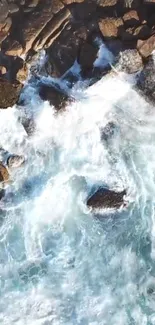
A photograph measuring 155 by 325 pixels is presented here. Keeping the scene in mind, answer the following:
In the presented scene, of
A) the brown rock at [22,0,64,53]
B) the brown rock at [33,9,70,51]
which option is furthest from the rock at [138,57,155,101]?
the brown rock at [22,0,64,53]

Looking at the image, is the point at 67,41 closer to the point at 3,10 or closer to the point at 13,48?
the point at 13,48

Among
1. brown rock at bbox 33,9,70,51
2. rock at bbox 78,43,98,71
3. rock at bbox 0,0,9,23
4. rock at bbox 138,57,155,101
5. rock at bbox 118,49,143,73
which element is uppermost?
rock at bbox 0,0,9,23

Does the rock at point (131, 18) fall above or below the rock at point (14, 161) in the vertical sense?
above

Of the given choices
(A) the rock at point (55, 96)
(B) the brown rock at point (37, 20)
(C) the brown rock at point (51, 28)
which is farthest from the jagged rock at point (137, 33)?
(A) the rock at point (55, 96)

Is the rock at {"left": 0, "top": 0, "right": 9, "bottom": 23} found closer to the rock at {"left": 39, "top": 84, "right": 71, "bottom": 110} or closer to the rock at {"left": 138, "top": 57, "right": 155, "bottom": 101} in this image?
the rock at {"left": 39, "top": 84, "right": 71, "bottom": 110}

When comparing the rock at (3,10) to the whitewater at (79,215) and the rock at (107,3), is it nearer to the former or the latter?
the whitewater at (79,215)

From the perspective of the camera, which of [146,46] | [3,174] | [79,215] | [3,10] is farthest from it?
[3,10]

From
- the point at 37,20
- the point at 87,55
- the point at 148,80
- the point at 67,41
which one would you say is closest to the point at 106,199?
the point at 148,80
